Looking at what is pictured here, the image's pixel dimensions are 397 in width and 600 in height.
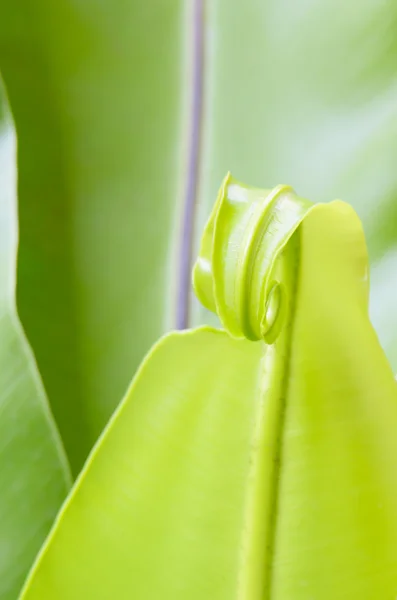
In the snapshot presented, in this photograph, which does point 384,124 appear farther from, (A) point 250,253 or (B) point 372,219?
(A) point 250,253

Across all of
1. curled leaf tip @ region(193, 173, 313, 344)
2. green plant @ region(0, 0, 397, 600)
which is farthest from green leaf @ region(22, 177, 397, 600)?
green plant @ region(0, 0, 397, 600)

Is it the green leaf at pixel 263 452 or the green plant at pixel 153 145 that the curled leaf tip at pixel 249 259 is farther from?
the green plant at pixel 153 145

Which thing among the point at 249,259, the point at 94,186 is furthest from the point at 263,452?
the point at 94,186

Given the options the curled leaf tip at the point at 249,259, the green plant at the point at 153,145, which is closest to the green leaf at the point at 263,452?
the curled leaf tip at the point at 249,259

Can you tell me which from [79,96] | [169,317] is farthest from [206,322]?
[79,96]

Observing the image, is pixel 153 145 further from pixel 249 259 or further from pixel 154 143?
pixel 249 259

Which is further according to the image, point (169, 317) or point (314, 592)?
point (169, 317)

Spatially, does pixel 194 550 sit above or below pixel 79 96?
below
